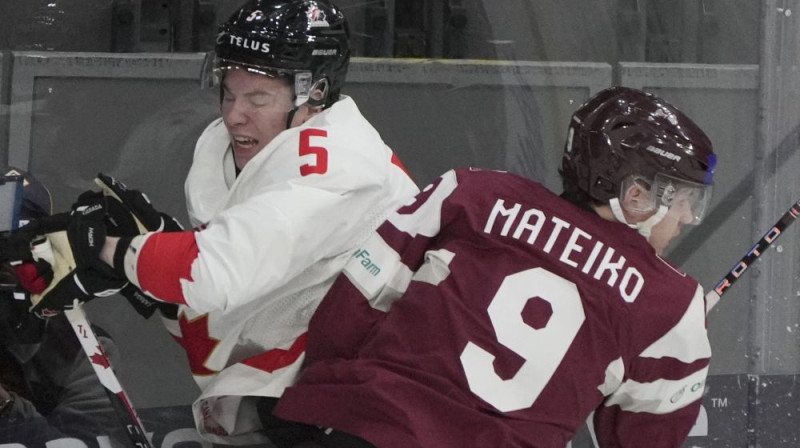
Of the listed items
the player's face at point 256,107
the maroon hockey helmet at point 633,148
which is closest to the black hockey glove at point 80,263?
the player's face at point 256,107

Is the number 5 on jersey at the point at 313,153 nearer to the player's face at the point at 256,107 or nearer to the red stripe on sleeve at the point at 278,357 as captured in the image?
the player's face at the point at 256,107

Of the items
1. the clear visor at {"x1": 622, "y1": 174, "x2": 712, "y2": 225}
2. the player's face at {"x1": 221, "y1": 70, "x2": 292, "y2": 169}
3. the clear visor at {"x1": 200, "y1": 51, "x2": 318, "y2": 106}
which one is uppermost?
the clear visor at {"x1": 200, "y1": 51, "x2": 318, "y2": 106}

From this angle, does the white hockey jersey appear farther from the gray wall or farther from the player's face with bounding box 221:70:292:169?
the gray wall

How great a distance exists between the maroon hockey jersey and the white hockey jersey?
0.10 meters

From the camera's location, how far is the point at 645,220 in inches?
78.4

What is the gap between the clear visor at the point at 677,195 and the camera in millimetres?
1981

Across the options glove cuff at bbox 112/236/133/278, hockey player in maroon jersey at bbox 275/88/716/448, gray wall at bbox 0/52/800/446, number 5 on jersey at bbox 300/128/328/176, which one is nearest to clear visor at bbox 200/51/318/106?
number 5 on jersey at bbox 300/128/328/176

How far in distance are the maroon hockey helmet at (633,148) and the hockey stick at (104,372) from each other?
2.84 ft

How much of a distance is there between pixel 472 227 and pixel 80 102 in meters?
1.10

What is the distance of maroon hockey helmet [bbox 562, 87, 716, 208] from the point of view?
1968 millimetres

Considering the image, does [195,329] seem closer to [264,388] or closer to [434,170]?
[264,388]

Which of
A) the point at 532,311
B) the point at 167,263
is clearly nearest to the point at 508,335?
the point at 532,311

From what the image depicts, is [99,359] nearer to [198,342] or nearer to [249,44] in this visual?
[198,342]

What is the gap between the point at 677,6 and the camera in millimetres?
3146
